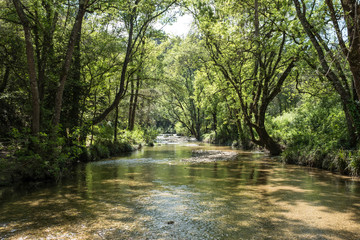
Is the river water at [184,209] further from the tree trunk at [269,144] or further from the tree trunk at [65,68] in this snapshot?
the tree trunk at [269,144]

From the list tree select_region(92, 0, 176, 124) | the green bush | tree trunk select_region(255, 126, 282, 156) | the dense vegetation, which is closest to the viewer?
the green bush

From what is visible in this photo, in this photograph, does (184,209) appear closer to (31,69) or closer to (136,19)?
(31,69)

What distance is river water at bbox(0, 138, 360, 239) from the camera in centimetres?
397

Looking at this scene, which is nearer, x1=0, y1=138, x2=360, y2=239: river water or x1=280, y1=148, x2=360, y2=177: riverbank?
x1=0, y1=138, x2=360, y2=239: river water

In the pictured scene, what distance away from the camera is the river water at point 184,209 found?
3.97 m

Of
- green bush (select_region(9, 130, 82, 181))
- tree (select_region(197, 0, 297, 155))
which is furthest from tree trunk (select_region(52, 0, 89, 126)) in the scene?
tree (select_region(197, 0, 297, 155))

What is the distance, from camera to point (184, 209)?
5176mm

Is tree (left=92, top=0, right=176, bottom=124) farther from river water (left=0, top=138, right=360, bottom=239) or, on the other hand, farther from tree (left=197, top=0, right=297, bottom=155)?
river water (left=0, top=138, right=360, bottom=239)

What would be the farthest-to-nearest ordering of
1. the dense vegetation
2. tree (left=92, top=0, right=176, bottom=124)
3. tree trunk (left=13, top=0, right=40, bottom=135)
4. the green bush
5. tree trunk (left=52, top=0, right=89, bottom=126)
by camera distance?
tree (left=92, top=0, right=176, bottom=124)
tree trunk (left=52, top=0, right=89, bottom=126)
the dense vegetation
tree trunk (left=13, top=0, right=40, bottom=135)
the green bush

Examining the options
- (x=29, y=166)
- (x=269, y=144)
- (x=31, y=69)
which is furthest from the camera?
(x=269, y=144)

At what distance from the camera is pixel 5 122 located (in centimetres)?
1167

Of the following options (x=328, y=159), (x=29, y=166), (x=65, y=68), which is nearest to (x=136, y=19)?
(x=65, y=68)

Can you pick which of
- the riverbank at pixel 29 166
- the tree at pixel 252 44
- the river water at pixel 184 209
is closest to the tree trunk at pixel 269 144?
the tree at pixel 252 44

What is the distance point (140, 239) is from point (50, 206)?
111 inches
